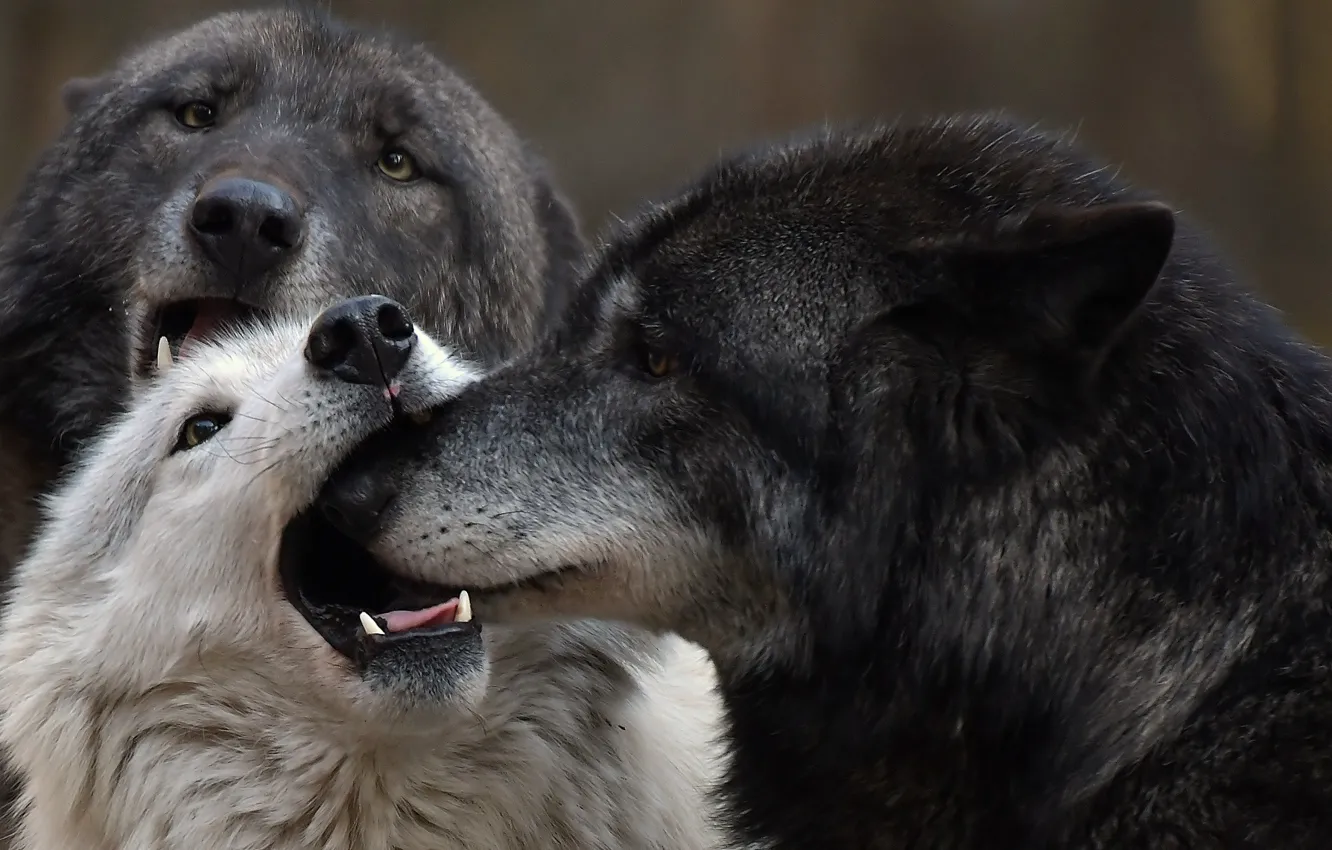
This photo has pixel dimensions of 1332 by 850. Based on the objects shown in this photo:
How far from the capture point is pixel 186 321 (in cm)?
399

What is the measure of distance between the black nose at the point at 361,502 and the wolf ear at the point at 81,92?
7.57 feet

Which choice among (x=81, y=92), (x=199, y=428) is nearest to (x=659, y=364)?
(x=199, y=428)

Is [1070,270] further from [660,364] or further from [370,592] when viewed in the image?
[370,592]

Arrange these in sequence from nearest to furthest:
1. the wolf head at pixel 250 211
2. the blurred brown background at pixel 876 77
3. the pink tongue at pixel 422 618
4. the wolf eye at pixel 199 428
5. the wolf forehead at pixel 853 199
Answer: the wolf forehead at pixel 853 199, the pink tongue at pixel 422 618, the wolf eye at pixel 199 428, the wolf head at pixel 250 211, the blurred brown background at pixel 876 77

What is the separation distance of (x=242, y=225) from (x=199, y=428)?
686 millimetres

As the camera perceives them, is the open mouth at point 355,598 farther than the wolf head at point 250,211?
No

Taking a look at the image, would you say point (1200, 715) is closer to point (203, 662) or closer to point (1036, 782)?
point (1036, 782)

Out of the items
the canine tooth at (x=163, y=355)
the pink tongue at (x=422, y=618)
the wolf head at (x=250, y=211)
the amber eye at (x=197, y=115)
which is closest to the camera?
the pink tongue at (x=422, y=618)

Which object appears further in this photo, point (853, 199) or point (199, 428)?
point (199, 428)

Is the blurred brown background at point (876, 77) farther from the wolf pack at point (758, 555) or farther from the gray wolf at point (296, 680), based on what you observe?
the wolf pack at point (758, 555)

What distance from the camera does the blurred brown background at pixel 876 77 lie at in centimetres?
736

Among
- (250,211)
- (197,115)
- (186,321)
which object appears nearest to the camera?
(250,211)

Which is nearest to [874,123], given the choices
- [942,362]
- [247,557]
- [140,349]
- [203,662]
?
[942,362]

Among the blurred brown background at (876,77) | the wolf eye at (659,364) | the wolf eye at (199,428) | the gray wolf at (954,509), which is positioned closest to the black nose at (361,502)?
the gray wolf at (954,509)
